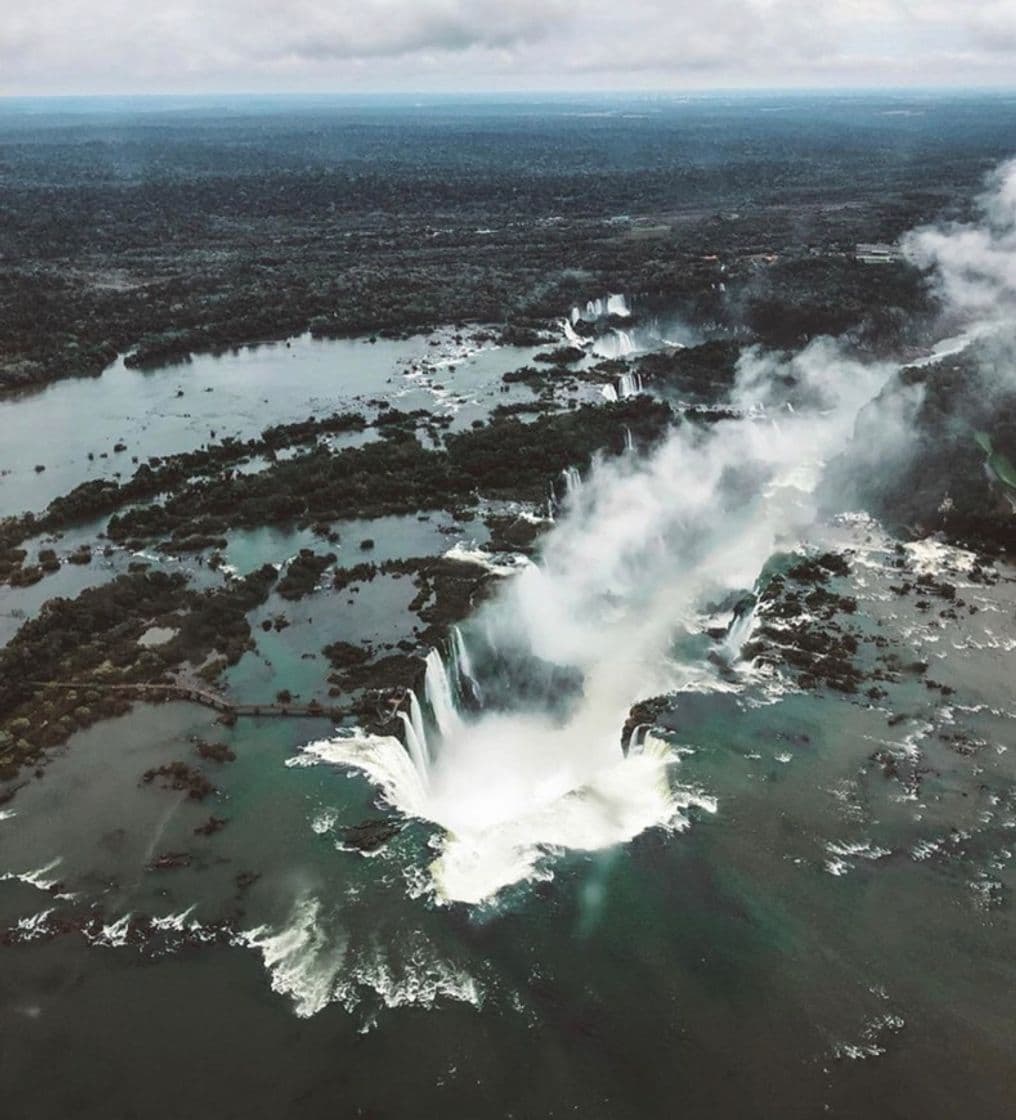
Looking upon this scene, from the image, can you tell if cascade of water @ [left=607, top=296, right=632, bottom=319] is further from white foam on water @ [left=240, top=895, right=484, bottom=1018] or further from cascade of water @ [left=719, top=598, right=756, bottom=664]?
white foam on water @ [left=240, top=895, right=484, bottom=1018]

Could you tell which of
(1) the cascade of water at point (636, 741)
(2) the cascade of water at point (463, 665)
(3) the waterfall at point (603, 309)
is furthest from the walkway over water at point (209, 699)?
(3) the waterfall at point (603, 309)

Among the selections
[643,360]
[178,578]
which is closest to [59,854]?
[178,578]

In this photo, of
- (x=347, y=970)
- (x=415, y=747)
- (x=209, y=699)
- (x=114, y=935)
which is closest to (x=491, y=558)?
(x=415, y=747)

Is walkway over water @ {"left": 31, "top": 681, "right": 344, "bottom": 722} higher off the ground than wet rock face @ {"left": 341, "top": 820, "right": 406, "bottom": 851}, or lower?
higher

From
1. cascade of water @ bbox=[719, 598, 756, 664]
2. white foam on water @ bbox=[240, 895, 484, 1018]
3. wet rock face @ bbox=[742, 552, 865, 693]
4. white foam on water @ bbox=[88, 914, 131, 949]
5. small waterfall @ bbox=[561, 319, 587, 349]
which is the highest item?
small waterfall @ bbox=[561, 319, 587, 349]

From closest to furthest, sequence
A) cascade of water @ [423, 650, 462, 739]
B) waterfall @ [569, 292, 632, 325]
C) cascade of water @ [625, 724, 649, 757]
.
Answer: cascade of water @ [625, 724, 649, 757], cascade of water @ [423, 650, 462, 739], waterfall @ [569, 292, 632, 325]

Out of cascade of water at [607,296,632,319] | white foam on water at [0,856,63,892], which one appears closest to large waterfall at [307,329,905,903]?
white foam on water at [0,856,63,892]

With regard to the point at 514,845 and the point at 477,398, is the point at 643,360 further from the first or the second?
the point at 514,845

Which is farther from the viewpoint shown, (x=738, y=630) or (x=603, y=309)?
(x=603, y=309)

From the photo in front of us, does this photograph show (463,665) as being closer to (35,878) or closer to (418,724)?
(418,724)
